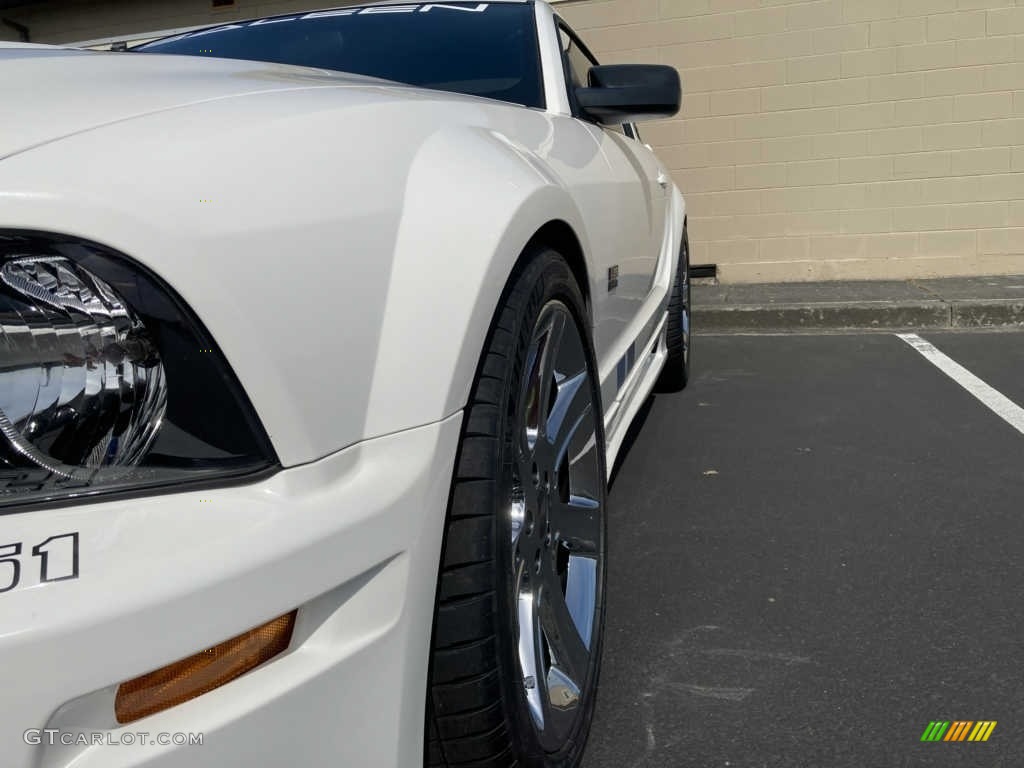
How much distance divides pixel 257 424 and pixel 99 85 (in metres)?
0.51

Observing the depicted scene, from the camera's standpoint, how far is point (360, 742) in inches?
43.9

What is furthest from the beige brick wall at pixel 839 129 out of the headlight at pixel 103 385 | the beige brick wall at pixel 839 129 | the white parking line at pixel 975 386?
the headlight at pixel 103 385

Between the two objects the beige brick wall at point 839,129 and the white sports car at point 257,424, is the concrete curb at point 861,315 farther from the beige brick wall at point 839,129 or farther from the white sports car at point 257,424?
the white sports car at point 257,424

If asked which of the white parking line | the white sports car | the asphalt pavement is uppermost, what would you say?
the white sports car

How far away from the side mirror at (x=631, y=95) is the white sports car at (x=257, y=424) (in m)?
1.24

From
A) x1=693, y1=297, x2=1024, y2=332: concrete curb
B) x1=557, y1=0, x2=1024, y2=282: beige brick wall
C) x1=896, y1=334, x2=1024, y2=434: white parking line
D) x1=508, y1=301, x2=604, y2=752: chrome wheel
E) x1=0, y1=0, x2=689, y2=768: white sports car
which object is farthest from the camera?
x1=557, y1=0, x2=1024, y2=282: beige brick wall

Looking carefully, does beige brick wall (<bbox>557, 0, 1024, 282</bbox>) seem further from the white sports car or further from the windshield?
the white sports car

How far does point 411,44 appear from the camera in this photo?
2803 millimetres

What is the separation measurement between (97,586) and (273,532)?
0.18 metres

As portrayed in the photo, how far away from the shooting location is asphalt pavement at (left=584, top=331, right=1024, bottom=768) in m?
1.85

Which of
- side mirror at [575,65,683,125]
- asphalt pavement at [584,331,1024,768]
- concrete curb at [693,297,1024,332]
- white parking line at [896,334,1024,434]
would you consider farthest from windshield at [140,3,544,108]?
Result: concrete curb at [693,297,1024,332]

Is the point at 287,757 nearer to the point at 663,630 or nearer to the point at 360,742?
the point at 360,742

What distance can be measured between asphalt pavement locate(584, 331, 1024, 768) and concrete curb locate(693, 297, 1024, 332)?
6.69ft

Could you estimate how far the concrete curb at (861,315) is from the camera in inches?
246
